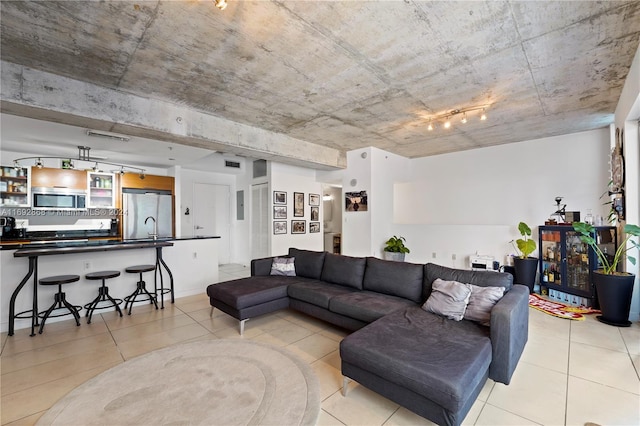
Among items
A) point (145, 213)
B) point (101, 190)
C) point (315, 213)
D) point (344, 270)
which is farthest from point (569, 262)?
point (101, 190)

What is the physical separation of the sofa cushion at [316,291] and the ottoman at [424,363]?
3.29ft

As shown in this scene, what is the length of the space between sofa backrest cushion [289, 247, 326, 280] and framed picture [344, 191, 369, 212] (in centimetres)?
240

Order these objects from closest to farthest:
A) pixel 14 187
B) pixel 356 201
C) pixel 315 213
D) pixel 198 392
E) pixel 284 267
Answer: pixel 198 392, pixel 284 267, pixel 14 187, pixel 356 201, pixel 315 213

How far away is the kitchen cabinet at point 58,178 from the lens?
536 cm

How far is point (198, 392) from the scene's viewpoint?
2156mm

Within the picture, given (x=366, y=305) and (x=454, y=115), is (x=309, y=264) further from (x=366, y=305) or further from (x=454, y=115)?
(x=454, y=115)

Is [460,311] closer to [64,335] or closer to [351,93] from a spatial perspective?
[351,93]

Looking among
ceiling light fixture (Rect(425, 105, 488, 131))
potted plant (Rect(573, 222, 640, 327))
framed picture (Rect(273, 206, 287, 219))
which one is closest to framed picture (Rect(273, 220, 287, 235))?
framed picture (Rect(273, 206, 287, 219))

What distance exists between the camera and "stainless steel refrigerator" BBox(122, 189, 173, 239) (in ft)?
20.3

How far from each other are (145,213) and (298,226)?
3581 mm

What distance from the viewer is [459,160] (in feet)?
22.6

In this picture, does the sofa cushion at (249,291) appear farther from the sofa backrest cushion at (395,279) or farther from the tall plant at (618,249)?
the tall plant at (618,249)

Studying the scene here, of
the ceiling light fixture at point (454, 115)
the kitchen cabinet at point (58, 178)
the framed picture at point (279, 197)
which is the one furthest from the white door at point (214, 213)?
the ceiling light fixture at point (454, 115)

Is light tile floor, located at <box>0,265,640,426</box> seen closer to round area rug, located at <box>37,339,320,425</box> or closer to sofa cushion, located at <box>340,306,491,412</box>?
round area rug, located at <box>37,339,320,425</box>
